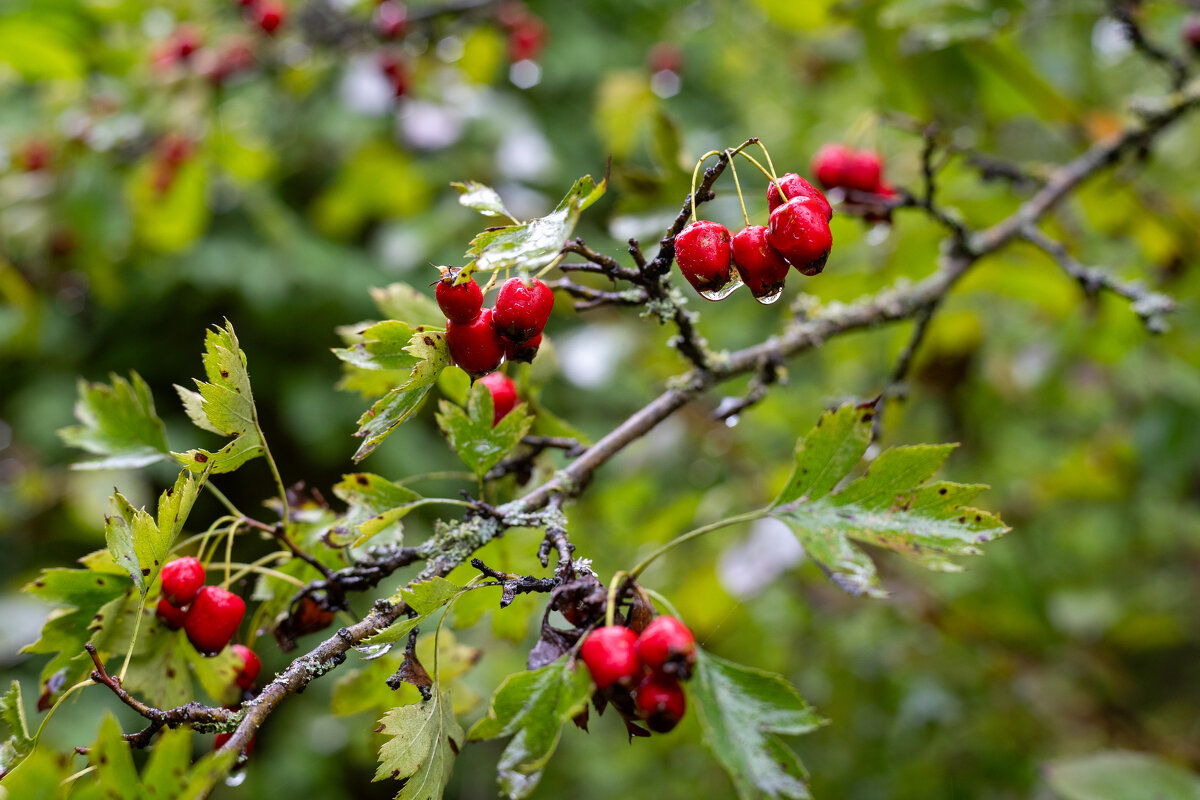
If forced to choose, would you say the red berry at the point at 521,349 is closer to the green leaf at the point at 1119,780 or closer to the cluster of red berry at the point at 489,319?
the cluster of red berry at the point at 489,319

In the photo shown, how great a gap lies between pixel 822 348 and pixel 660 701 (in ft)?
4.20

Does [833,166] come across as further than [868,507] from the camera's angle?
Yes

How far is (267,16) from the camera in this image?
66.6 inches

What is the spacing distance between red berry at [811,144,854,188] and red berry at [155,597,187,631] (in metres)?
0.89

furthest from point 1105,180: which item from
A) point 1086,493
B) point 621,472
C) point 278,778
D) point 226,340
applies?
point 278,778

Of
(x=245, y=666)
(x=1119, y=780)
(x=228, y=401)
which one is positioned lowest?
(x=1119, y=780)

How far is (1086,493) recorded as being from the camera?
1.63 metres

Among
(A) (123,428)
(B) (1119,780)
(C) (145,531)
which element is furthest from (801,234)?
(B) (1119,780)

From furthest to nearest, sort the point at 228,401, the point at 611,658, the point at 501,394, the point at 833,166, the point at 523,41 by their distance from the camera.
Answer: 1. the point at 523,41
2. the point at 833,166
3. the point at 501,394
4. the point at 228,401
5. the point at 611,658

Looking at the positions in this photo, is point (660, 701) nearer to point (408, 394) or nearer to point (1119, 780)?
point (408, 394)

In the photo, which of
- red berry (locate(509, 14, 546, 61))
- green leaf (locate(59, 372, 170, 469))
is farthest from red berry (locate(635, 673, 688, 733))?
red berry (locate(509, 14, 546, 61))

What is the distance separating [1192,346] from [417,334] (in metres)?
1.51

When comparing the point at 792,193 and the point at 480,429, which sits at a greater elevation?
the point at 792,193

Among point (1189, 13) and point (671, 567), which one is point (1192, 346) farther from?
point (671, 567)
